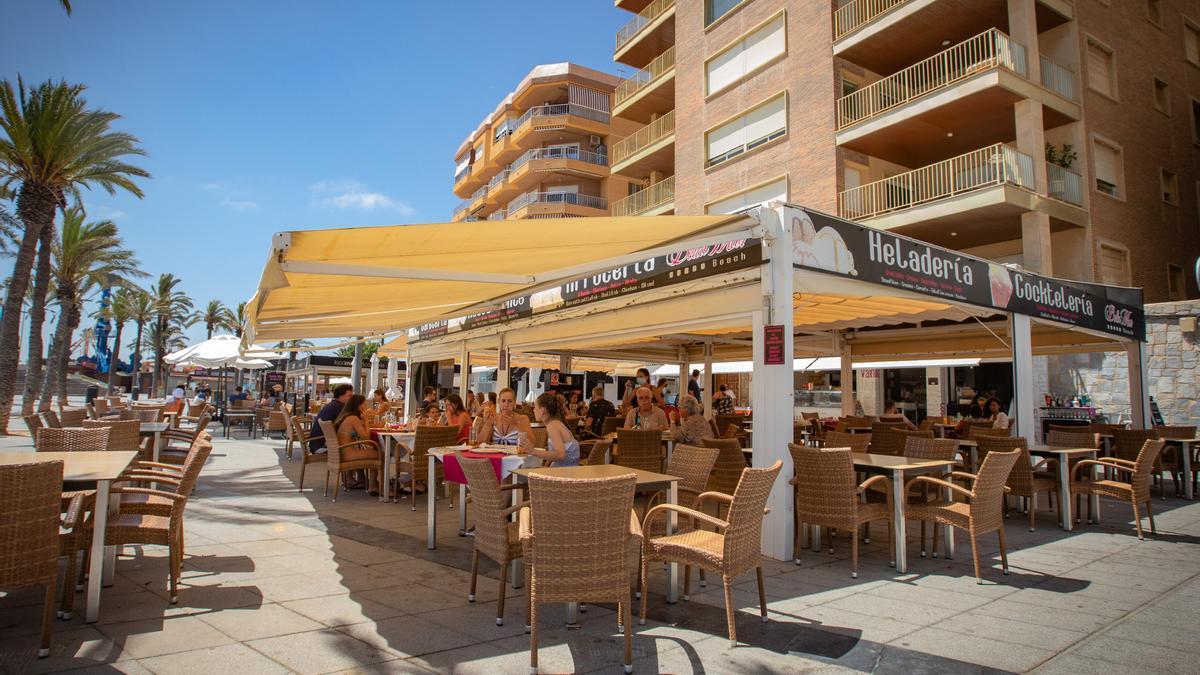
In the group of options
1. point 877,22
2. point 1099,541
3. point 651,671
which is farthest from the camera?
point 877,22

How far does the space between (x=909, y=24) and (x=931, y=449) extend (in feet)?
44.8

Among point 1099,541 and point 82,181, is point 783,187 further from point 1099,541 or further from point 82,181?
point 82,181

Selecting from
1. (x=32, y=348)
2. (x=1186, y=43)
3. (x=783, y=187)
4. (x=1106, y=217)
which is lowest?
(x=32, y=348)

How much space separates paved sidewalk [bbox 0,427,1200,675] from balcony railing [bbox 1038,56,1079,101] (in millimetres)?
14102

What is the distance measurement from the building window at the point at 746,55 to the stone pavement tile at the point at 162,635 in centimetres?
1949

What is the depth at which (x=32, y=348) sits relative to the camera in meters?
21.4

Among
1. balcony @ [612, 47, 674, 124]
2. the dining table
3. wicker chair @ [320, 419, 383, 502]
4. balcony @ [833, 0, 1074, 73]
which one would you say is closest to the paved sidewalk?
the dining table

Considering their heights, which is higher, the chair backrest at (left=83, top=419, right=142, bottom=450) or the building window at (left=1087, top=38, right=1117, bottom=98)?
the building window at (left=1087, top=38, right=1117, bottom=98)

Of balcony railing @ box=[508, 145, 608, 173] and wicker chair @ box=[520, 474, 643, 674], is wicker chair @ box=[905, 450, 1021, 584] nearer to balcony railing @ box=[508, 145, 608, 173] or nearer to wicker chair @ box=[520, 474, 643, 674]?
wicker chair @ box=[520, 474, 643, 674]

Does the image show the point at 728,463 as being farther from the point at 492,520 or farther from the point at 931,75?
the point at 931,75

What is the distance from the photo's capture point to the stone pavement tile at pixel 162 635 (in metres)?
3.24

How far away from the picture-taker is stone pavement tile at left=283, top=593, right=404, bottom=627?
12.3ft

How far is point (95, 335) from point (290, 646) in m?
66.4

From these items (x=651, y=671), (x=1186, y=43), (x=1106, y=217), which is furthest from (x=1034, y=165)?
(x=651, y=671)
